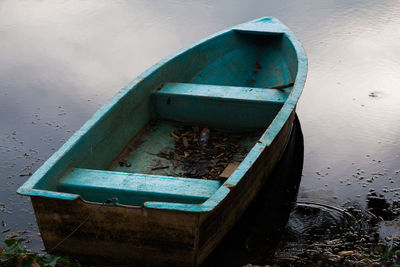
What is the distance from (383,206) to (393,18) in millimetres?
6505

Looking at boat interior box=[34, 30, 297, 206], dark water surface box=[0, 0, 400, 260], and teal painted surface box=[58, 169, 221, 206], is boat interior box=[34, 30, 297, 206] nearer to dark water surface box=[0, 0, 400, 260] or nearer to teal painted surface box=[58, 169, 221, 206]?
teal painted surface box=[58, 169, 221, 206]

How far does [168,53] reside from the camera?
27.9 ft

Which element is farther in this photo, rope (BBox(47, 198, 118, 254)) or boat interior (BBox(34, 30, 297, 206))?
boat interior (BBox(34, 30, 297, 206))

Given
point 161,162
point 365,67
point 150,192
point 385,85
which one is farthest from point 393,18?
point 150,192

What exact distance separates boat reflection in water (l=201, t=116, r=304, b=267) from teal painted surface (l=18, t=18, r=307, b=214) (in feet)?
2.33

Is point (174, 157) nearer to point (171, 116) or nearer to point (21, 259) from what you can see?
point (171, 116)

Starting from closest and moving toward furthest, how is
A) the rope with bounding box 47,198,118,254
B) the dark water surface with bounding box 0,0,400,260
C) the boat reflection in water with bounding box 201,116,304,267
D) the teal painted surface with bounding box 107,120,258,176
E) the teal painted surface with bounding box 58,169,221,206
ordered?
Answer: the rope with bounding box 47,198,118,254
the teal painted surface with bounding box 58,169,221,206
the boat reflection in water with bounding box 201,116,304,267
the teal painted surface with bounding box 107,120,258,176
the dark water surface with bounding box 0,0,400,260

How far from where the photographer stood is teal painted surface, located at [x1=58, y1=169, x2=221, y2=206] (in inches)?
141

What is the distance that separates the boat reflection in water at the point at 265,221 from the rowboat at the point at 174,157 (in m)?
0.29

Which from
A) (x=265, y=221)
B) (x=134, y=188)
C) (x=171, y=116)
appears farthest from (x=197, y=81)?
(x=134, y=188)

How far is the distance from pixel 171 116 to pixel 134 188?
1.83 metres

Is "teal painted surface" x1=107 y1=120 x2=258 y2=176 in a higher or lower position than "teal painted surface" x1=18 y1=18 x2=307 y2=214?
lower

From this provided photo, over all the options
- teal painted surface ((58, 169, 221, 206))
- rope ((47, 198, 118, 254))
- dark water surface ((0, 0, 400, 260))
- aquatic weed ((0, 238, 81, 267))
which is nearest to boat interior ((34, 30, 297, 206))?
teal painted surface ((58, 169, 221, 206))

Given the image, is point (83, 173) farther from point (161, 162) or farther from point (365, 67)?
point (365, 67)
